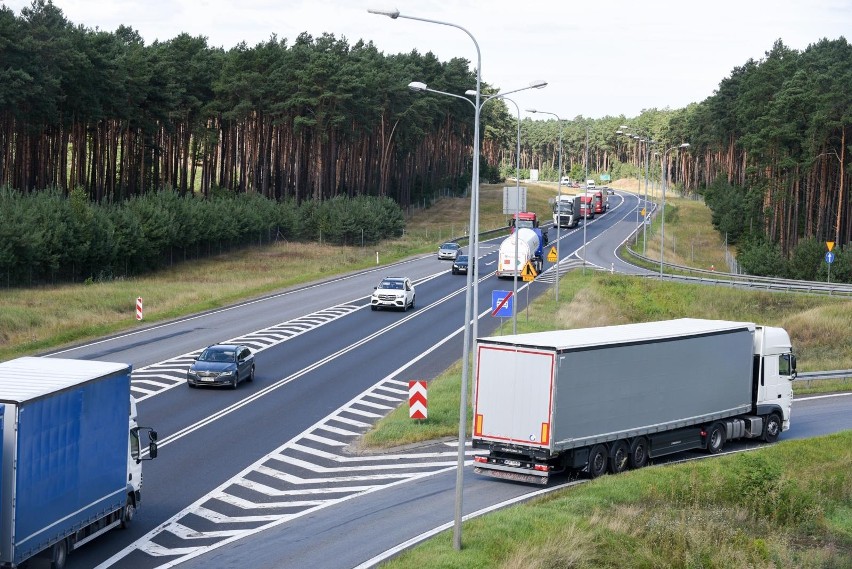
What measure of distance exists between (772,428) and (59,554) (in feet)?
72.4

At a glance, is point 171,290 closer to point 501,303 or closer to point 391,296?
point 391,296

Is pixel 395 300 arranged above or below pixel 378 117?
below

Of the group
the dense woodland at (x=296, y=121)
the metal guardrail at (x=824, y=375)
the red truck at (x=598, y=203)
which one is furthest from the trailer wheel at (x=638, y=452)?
the red truck at (x=598, y=203)

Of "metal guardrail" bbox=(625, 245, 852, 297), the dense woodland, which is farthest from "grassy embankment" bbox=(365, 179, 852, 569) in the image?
the dense woodland

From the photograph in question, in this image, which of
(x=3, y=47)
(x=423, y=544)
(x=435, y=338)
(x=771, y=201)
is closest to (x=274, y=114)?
(x=3, y=47)

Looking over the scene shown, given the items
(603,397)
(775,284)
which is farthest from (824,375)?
(775,284)

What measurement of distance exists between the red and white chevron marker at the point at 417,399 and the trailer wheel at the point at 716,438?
8045 millimetres

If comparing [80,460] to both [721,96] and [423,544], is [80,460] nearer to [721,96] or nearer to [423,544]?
[423,544]

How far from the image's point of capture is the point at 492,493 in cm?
2461

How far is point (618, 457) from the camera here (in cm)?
2623

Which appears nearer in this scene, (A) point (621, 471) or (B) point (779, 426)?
(A) point (621, 471)

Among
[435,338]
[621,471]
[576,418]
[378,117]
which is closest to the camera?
[576,418]

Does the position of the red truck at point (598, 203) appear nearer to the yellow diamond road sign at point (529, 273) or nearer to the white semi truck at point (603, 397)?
the yellow diamond road sign at point (529, 273)

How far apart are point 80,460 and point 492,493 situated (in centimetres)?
1023
